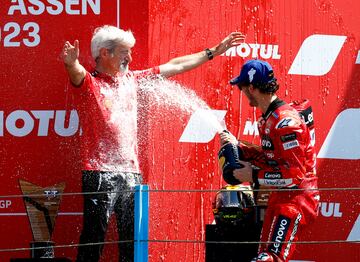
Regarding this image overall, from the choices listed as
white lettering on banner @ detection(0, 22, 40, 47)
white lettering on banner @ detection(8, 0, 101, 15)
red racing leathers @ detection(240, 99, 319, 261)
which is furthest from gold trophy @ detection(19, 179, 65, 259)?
red racing leathers @ detection(240, 99, 319, 261)

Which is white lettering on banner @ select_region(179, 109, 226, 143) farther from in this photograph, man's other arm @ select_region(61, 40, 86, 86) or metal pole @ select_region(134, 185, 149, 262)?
metal pole @ select_region(134, 185, 149, 262)

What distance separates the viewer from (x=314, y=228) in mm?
9906

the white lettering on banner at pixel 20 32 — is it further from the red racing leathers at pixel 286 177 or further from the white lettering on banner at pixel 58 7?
the red racing leathers at pixel 286 177

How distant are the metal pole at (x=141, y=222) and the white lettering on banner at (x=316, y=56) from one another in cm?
222

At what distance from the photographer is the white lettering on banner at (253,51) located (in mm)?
9789

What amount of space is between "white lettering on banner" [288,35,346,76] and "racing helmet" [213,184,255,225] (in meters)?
1.45

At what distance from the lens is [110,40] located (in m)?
9.08

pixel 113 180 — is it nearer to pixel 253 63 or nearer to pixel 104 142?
pixel 104 142

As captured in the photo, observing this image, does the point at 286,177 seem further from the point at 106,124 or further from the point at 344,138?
the point at 344,138

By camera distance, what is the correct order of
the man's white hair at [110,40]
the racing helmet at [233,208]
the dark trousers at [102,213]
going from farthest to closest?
1. the man's white hair at [110,40]
2. the dark trousers at [102,213]
3. the racing helmet at [233,208]

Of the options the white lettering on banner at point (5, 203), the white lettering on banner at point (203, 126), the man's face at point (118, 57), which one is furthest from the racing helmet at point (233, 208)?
the white lettering on banner at point (5, 203)

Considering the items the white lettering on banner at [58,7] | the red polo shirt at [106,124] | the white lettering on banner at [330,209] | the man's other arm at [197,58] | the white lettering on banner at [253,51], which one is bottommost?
the white lettering on banner at [330,209]

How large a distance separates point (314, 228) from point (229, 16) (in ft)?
5.88

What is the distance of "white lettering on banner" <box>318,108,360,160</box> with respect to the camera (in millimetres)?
9945
